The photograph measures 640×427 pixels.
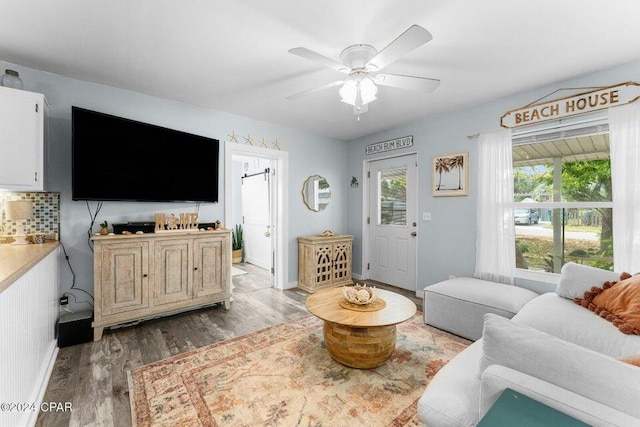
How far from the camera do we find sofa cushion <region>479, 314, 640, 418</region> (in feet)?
2.54

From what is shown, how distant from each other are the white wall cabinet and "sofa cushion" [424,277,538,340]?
12.0 ft

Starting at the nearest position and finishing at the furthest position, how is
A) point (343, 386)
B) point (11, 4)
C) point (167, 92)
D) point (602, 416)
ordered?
point (602, 416)
point (11, 4)
point (343, 386)
point (167, 92)

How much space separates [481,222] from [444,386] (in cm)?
246

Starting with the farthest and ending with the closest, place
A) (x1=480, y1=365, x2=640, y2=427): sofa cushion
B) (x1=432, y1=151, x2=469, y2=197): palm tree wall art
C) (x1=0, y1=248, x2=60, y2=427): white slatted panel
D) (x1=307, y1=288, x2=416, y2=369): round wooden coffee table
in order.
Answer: (x1=432, y1=151, x2=469, y2=197): palm tree wall art < (x1=307, y1=288, x2=416, y2=369): round wooden coffee table < (x1=0, y1=248, x2=60, y2=427): white slatted panel < (x1=480, y1=365, x2=640, y2=427): sofa cushion

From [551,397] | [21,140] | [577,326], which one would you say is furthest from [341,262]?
[21,140]

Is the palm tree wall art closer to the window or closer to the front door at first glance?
the front door

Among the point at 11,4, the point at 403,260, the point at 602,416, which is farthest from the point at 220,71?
the point at 403,260

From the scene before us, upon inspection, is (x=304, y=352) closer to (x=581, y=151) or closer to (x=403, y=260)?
(x=403, y=260)

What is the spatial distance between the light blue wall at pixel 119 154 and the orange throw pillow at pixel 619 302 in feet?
10.9

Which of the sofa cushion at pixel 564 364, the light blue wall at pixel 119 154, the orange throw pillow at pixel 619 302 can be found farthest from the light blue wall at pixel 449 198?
the sofa cushion at pixel 564 364

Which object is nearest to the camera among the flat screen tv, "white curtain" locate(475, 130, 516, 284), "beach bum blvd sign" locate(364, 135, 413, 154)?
the flat screen tv

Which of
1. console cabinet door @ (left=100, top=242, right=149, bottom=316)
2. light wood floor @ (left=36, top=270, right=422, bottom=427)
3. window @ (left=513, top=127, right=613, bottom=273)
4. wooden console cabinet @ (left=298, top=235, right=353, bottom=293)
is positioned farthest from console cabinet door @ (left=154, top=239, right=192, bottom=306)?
window @ (left=513, top=127, right=613, bottom=273)

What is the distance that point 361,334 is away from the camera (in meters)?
1.99

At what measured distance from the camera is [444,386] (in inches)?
47.0
